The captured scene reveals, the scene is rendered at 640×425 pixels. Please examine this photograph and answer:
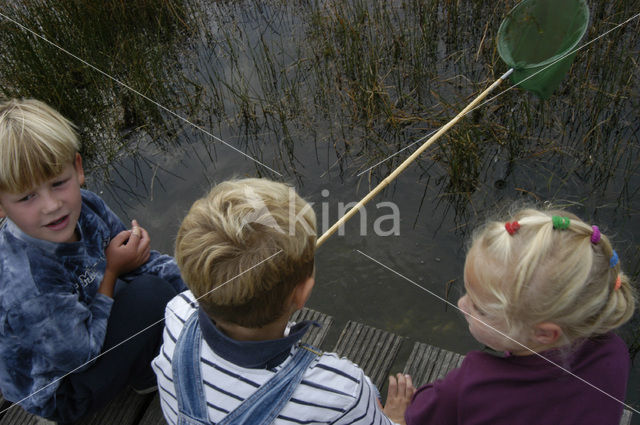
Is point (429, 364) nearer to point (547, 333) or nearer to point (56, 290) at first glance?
point (547, 333)

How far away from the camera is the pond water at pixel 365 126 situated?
274cm

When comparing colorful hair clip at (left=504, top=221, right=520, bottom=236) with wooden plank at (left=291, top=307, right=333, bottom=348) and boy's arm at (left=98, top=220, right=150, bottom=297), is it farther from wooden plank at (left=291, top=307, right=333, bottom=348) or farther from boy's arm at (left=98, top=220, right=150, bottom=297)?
boy's arm at (left=98, top=220, right=150, bottom=297)

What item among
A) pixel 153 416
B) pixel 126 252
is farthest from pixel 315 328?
pixel 126 252

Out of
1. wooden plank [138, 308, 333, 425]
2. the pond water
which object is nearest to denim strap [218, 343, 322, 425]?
wooden plank [138, 308, 333, 425]

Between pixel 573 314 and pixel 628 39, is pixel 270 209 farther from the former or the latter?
pixel 628 39

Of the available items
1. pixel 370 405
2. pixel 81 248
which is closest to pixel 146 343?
pixel 81 248

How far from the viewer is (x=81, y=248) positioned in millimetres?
1772

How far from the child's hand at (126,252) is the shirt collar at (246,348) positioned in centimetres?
89

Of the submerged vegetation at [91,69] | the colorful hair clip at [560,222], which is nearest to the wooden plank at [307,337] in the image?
the colorful hair clip at [560,222]

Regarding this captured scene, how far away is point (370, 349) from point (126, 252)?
3.37 ft

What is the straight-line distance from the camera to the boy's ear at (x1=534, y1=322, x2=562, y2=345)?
1189mm

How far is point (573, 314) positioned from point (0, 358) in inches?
64.6

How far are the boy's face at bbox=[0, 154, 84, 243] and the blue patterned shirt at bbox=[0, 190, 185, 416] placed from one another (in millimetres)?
30

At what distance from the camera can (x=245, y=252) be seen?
1.07m
